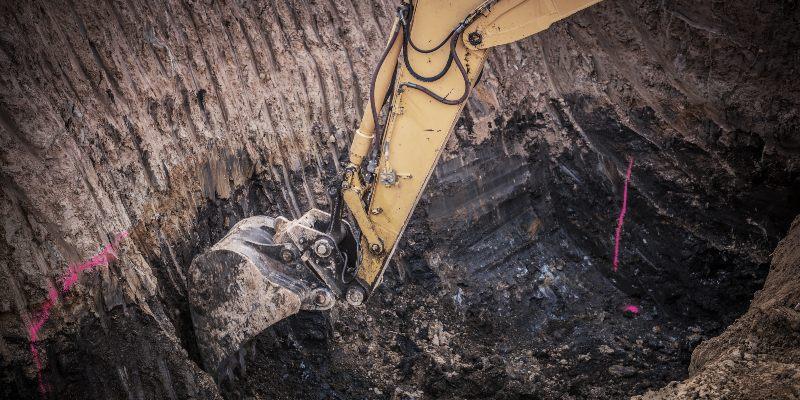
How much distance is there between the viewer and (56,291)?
3311mm

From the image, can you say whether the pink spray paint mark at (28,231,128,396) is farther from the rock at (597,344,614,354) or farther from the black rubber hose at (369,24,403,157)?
the rock at (597,344,614,354)

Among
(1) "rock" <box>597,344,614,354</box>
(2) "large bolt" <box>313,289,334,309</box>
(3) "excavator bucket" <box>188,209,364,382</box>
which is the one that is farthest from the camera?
(1) "rock" <box>597,344,614,354</box>

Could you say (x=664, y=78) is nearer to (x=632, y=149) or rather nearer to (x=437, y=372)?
(x=632, y=149)

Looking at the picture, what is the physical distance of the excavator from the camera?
324 centimetres

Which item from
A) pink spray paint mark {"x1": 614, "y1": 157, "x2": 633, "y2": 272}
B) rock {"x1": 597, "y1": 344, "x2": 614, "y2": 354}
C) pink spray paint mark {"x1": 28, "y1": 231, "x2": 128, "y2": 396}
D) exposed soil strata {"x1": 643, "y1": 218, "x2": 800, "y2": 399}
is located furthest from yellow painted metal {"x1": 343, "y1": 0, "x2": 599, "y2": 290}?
pink spray paint mark {"x1": 614, "y1": 157, "x2": 633, "y2": 272}

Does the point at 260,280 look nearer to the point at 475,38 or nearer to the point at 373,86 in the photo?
the point at 373,86

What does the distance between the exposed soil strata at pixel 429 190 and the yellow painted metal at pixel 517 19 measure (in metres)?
2.02

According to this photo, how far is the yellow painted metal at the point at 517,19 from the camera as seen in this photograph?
118 inches

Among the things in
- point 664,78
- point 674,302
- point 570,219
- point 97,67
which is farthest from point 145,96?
point 674,302

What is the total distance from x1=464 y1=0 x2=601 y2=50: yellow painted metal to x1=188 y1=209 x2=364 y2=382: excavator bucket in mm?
1528

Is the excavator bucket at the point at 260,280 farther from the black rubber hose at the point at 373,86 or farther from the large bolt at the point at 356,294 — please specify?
the black rubber hose at the point at 373,86

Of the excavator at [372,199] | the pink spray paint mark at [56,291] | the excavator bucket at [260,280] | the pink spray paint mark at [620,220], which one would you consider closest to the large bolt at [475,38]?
the excavator at [372,199]

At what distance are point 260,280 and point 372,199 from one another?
88 centimetres

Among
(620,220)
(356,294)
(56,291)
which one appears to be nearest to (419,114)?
(356,294)
